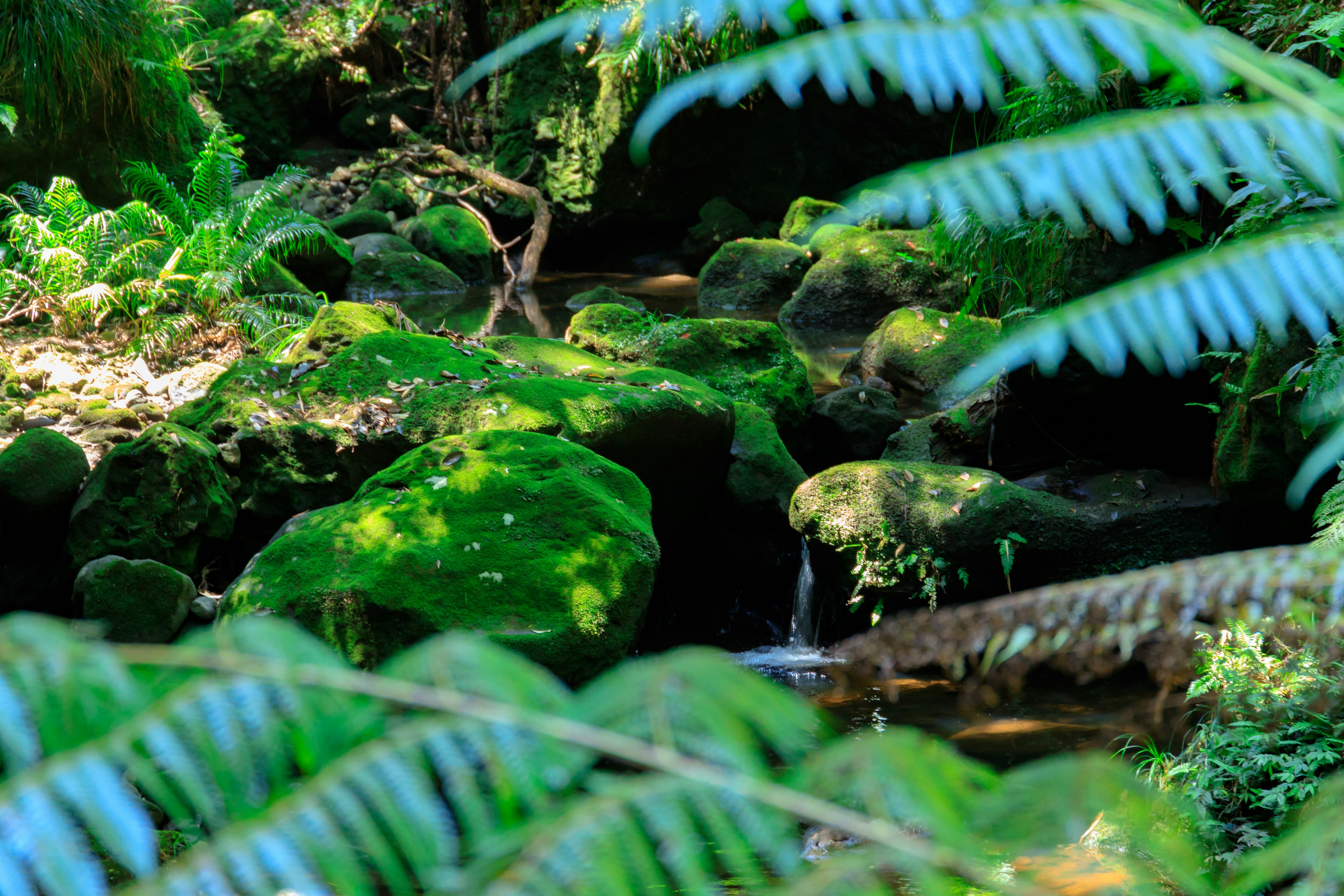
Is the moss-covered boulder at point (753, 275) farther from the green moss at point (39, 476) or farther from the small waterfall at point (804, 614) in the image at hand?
the green moss at point (39, 476)

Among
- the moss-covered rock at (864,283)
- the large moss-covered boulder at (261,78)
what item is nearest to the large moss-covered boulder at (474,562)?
the moss-covered rock at (864,283)

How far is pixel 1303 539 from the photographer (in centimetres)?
498

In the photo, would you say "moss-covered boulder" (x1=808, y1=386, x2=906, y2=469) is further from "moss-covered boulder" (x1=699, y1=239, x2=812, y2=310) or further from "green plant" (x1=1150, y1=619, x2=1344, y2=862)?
"moss-covered boulder" (x1=699, y1=239, x2=812, y2=310)

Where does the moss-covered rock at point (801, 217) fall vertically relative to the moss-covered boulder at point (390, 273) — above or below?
below

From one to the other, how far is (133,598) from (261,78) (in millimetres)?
15976

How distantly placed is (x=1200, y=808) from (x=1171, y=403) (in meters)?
3.49

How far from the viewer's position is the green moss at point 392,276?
12953 mm

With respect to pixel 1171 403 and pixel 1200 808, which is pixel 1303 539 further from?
pixel 1200 808

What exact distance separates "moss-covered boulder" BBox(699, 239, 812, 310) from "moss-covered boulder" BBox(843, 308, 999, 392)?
356cm

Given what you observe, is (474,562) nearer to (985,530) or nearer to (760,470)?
(760,470)

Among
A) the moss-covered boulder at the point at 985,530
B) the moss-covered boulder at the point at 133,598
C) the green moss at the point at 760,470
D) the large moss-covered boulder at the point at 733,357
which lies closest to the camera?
the moss-covered boulder at the point at 133,598

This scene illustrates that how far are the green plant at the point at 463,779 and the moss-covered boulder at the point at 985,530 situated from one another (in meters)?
4.77

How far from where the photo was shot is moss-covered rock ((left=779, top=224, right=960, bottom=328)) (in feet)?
38.1

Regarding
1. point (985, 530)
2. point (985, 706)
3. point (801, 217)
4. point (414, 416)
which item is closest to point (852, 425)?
point (985, 530)
